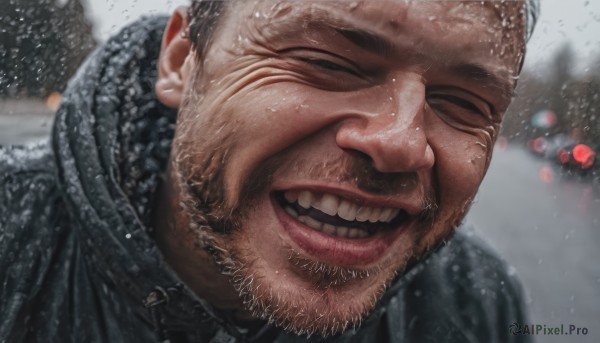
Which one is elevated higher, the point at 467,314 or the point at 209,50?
the point at 209,50

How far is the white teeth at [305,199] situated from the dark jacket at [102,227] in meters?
0.46

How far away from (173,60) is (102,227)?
22.1 inches

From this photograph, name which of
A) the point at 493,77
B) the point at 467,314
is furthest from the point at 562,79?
the point at 493,77

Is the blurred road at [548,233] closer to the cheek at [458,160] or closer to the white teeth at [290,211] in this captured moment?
the cheek at [458,160]

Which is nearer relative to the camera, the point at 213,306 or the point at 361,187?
the point at 361,187

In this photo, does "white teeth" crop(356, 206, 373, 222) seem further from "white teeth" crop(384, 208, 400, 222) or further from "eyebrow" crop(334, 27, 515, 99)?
"eyebrow" crop(334, 27, 515, 99)

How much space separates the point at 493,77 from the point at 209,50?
0.71 metres

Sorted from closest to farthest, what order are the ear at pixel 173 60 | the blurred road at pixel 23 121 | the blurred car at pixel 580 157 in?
the ear at pixel 173 60
the blurred road at pixel 23 121
the blurred car at pixel 580 157

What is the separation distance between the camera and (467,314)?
213 centimetres

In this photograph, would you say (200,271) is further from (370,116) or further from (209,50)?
(370,116)

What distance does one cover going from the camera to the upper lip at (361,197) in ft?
4.18

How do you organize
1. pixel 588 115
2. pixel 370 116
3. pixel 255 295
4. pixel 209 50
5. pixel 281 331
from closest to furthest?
pixel 370 116 → pixel 255 295 → pixel 209 50 → pixel 281 331 → pixel 588 115

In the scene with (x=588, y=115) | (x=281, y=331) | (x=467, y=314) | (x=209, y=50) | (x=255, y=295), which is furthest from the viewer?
(x=588, y=115)

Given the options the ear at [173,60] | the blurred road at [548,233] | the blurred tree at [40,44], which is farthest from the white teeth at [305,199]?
the blurred road at [548,233]
